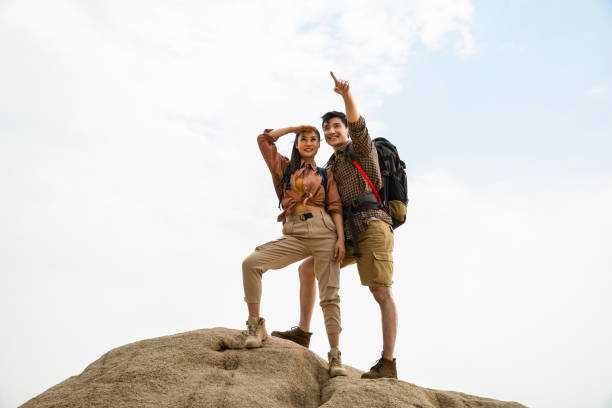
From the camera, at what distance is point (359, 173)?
6.49 m

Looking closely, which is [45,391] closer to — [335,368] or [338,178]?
[335,368]

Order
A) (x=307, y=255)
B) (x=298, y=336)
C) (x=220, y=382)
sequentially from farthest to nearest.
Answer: (x=298, y=336)
(x=307, y=255)
(x=220, y=382)

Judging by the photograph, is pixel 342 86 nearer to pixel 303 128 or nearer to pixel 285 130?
pixel 303 128

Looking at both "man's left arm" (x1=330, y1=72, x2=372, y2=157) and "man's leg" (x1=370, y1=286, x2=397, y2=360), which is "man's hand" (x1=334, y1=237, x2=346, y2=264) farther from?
"man's left arm" (x1=330, y1=72, x2=372, y2=157)

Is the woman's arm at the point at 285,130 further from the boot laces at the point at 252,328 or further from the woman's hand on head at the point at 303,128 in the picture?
the boot laces at the point at 252,328

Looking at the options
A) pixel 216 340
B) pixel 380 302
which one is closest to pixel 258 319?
pixel 216 340

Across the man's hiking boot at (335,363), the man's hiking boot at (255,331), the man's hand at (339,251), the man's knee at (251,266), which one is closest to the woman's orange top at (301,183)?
the man's hand at (339,251)

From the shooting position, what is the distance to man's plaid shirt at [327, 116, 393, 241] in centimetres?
634

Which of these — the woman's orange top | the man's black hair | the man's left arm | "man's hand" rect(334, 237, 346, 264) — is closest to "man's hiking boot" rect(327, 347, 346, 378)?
"man's hand" rect(334, 237, 346, 264)

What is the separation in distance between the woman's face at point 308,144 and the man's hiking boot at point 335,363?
2460 mm

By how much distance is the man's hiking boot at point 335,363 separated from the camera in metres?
5.97

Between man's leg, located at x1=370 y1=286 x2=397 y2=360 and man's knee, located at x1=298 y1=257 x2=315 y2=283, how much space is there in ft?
3.02

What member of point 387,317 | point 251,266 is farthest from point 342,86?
point 387,317

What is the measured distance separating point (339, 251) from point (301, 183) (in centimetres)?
100
